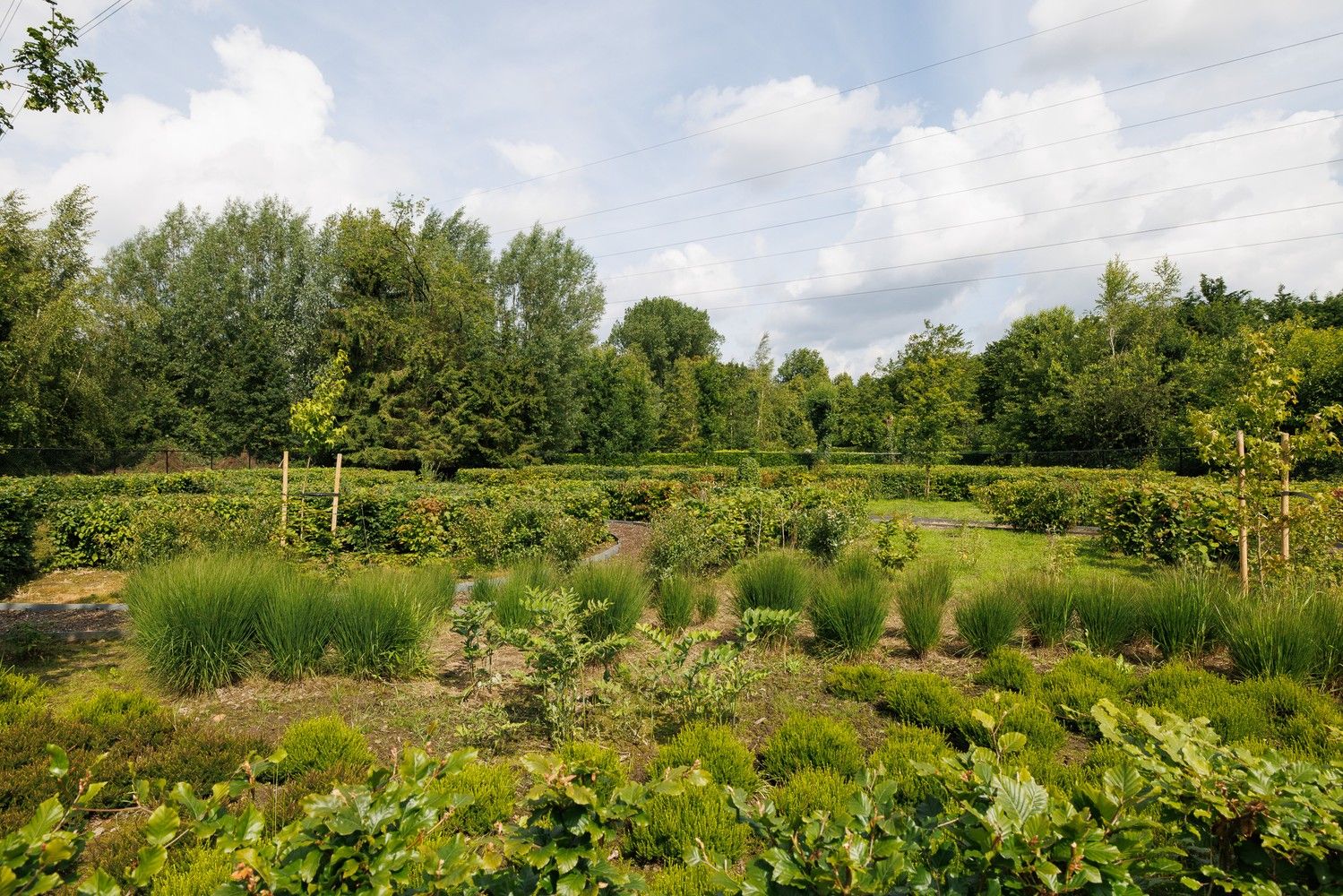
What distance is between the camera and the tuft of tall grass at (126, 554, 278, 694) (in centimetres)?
457

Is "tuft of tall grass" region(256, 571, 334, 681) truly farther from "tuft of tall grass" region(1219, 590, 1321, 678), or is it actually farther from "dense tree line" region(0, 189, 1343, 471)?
"dense tree line" region(0, 189, 1343, 471)

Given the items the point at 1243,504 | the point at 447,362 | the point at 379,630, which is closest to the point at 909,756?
the point at 379,630

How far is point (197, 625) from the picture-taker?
4582 millimetres

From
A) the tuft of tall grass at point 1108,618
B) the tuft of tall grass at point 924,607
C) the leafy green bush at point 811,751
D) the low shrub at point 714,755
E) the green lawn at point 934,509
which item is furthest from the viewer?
the green lawn at point 934,509

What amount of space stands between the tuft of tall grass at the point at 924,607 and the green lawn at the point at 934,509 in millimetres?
9069

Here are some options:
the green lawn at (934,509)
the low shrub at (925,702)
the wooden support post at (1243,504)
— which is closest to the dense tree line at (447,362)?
the green lawn at (934,509)

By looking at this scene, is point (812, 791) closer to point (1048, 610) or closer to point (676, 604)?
point (676, 604)

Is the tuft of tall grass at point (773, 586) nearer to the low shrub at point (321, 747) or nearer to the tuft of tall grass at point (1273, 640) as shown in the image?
the tuft of tall grass at point (1273, 640)

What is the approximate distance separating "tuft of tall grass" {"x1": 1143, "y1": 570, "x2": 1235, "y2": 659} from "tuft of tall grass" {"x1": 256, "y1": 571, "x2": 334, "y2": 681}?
602 centimetres

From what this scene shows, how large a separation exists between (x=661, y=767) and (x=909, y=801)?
3.72 feet

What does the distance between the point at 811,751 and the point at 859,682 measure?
113cm

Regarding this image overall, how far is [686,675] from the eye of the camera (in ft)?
13.7

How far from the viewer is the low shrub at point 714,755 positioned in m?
3.31

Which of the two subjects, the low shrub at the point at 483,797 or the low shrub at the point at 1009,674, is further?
the low shrub at the point at 1009,674
